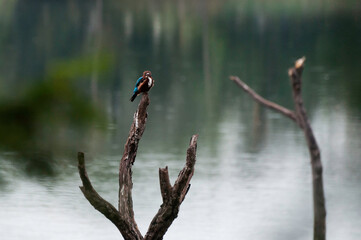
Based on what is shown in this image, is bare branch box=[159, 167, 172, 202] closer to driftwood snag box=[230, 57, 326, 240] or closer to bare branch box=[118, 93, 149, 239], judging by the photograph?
bare branch box=[118, 93, 149, 239]

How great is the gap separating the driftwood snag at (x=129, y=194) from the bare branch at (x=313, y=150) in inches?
24.6

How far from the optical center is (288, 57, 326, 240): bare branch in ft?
13.0

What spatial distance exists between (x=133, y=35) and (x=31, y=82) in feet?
115

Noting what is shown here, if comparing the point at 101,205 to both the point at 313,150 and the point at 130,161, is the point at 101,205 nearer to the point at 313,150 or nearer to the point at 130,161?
the point at 130,161

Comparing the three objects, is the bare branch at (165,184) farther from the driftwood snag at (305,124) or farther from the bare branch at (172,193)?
the driftwood snag at (305,124)

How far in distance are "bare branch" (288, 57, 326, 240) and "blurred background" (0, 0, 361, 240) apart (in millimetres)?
937

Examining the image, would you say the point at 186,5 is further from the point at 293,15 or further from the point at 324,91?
the point at 324,91


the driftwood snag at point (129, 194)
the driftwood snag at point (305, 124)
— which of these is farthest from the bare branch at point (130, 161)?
the driftwood snag at point (305, 124)

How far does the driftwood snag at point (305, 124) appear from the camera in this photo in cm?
399

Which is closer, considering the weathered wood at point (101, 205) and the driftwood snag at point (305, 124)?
the driftwood snag at point (305, 124)

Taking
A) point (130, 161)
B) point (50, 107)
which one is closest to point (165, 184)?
point (130, 161)

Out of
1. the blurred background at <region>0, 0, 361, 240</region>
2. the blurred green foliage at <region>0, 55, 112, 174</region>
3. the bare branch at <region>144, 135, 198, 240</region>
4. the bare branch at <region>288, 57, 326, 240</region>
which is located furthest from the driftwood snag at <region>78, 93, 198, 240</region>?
the blurred green foliage at <region>0, 55, 112, 174</region>

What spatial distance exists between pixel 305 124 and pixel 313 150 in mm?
174

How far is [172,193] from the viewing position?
4387mm
